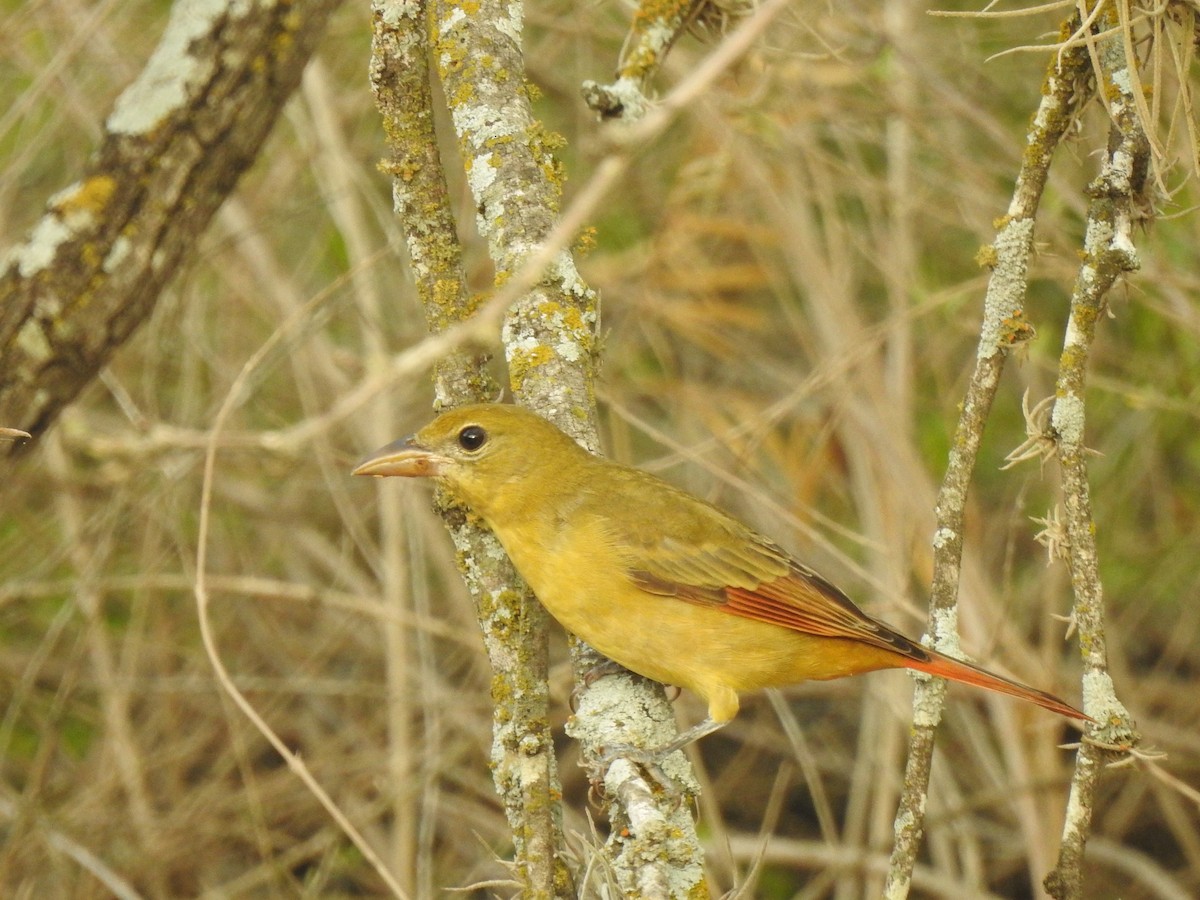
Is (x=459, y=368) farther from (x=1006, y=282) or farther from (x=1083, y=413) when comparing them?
(x=1083, y=413)

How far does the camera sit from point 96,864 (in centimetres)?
453

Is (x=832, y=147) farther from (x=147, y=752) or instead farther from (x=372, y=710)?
(x=147, y=752)

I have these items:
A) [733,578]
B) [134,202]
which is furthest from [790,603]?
[134,202]

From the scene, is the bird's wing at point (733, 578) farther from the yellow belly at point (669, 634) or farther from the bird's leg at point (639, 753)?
the bird's leg at point (639, 753)

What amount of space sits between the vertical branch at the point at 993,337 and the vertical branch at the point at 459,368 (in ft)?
2.48

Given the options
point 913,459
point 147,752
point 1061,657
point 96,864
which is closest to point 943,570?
point 913,459

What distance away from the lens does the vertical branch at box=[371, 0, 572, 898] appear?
8.83 ft

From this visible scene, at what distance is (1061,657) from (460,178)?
135 inches

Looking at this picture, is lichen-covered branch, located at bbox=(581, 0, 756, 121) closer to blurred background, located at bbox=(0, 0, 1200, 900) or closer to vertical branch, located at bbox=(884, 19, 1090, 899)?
vertical branch, located at bbox=(884, 19, 1090, 899)

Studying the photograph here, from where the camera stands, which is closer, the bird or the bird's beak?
the bird

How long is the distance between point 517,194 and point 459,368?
43 cm

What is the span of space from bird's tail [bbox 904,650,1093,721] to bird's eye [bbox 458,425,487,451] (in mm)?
1158

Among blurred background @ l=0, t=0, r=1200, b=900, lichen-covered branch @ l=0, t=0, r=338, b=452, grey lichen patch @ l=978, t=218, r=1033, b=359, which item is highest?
lichen-covered branch @ l=0, t=0, r=338, b=452

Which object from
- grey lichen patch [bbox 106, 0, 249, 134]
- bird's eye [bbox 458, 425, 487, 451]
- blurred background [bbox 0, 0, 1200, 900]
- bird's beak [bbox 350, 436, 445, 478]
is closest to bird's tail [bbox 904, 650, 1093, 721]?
bird's eye [bbox 458, 425, 487, 451]
